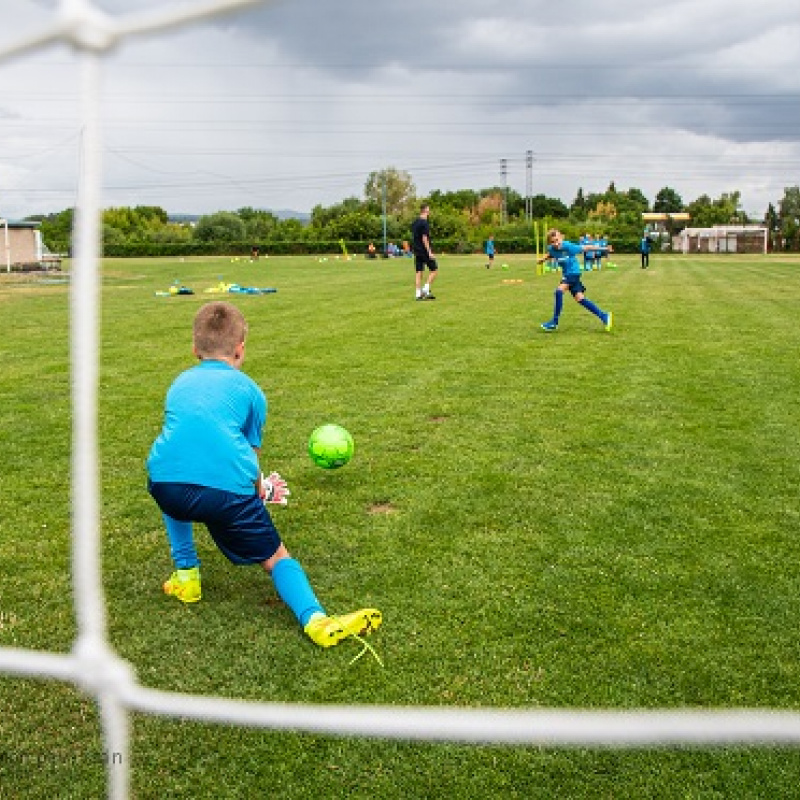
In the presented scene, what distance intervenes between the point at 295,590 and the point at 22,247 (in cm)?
3495

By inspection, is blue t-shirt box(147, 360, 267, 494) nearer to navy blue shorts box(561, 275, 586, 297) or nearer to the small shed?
navy blue shorts box(561, 275, 586, 297)

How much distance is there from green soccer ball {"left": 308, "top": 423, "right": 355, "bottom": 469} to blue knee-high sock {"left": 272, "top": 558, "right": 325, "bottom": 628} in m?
1.71

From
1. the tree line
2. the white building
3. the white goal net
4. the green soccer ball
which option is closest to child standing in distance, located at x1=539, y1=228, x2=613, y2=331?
the green soccer ball

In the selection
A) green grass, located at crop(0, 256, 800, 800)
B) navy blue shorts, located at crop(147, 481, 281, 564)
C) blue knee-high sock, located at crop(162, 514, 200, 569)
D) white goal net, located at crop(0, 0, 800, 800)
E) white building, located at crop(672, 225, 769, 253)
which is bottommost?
green grass, located at crop(0, 256, 800, 800)

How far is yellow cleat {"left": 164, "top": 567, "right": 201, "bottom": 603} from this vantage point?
3668 mm

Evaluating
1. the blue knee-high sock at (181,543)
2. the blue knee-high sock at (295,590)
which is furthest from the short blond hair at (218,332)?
the blue knee-high sock at (295,590)

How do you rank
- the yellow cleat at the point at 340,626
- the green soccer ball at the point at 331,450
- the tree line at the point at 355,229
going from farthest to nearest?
1. the tree line at the point at 355,229
2. the green soccer ball at the point at 331,450
3. the yellow cleat at the point at 340,626

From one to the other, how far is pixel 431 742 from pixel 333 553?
1.55m

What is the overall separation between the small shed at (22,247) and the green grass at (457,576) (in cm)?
2784

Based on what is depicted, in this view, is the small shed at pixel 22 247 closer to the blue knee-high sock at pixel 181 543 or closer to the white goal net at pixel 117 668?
the blue knee-high sock at pixel 181 543

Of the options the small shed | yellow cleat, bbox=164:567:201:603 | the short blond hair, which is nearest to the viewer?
the short blond hair

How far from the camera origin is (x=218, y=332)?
355cm

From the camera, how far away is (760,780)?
8.28 feet

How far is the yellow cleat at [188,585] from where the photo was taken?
367 centimetres
